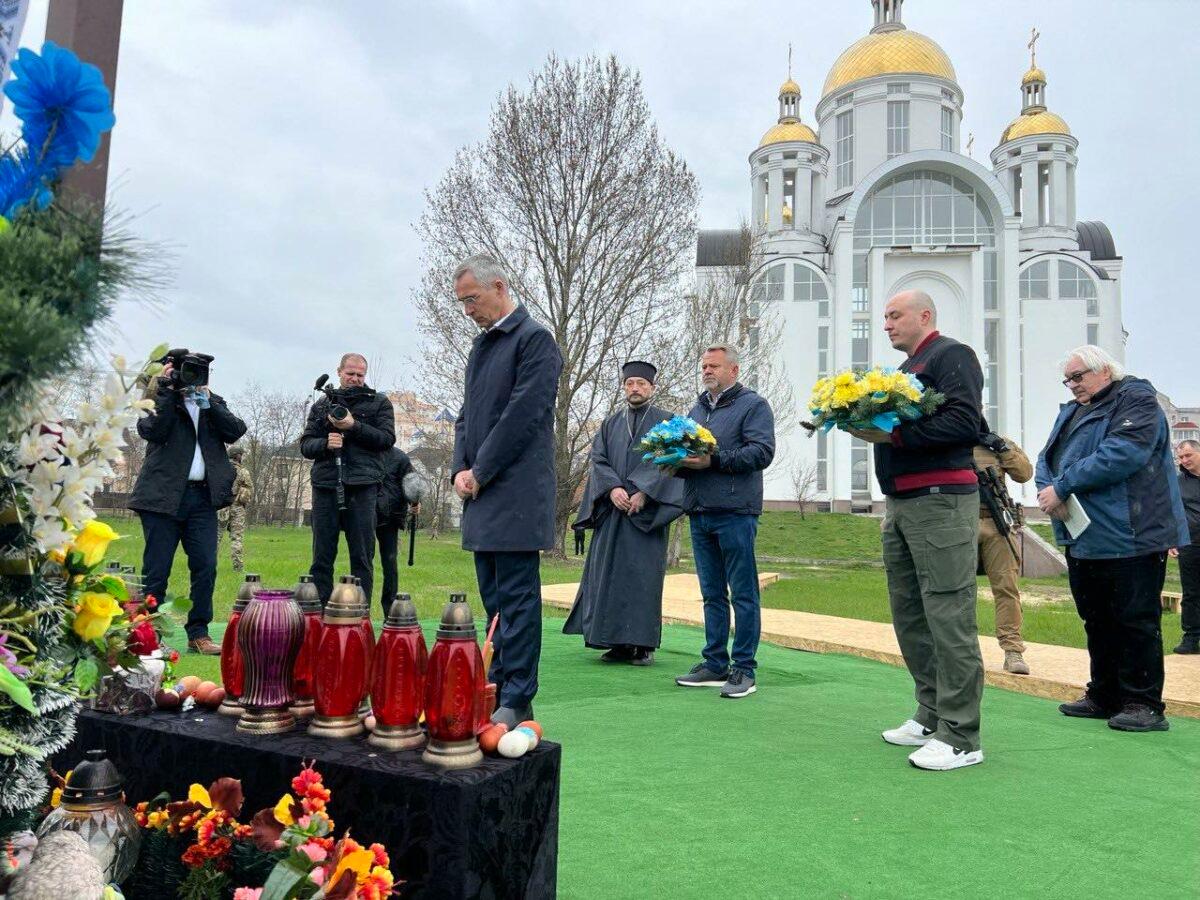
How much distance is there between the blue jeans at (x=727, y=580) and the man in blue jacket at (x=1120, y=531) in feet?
5.17

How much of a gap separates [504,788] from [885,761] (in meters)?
2.23

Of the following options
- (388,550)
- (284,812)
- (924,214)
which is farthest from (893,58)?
(284,812)

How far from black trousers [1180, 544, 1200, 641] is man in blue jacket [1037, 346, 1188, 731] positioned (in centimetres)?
358

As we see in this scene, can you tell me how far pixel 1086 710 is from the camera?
4.55 m

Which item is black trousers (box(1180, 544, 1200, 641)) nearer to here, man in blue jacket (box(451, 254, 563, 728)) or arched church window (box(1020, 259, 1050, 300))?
man in blue jacket (box(451, 254, 563, 728))

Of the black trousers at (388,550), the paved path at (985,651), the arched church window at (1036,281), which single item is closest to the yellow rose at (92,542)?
the paved path at (985,651)

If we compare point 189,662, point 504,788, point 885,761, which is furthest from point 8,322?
point 189,662

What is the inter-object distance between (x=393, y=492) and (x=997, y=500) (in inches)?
181

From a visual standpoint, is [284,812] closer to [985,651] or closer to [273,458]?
[985,651]

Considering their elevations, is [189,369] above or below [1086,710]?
above

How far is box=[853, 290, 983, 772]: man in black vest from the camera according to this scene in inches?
134

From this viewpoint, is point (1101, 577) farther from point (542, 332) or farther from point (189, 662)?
point (189, 662)

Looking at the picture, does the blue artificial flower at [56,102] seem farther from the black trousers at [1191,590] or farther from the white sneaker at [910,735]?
the black trousers at [1191,590]

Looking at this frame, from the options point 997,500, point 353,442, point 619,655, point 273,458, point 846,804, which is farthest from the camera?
point 273,458
